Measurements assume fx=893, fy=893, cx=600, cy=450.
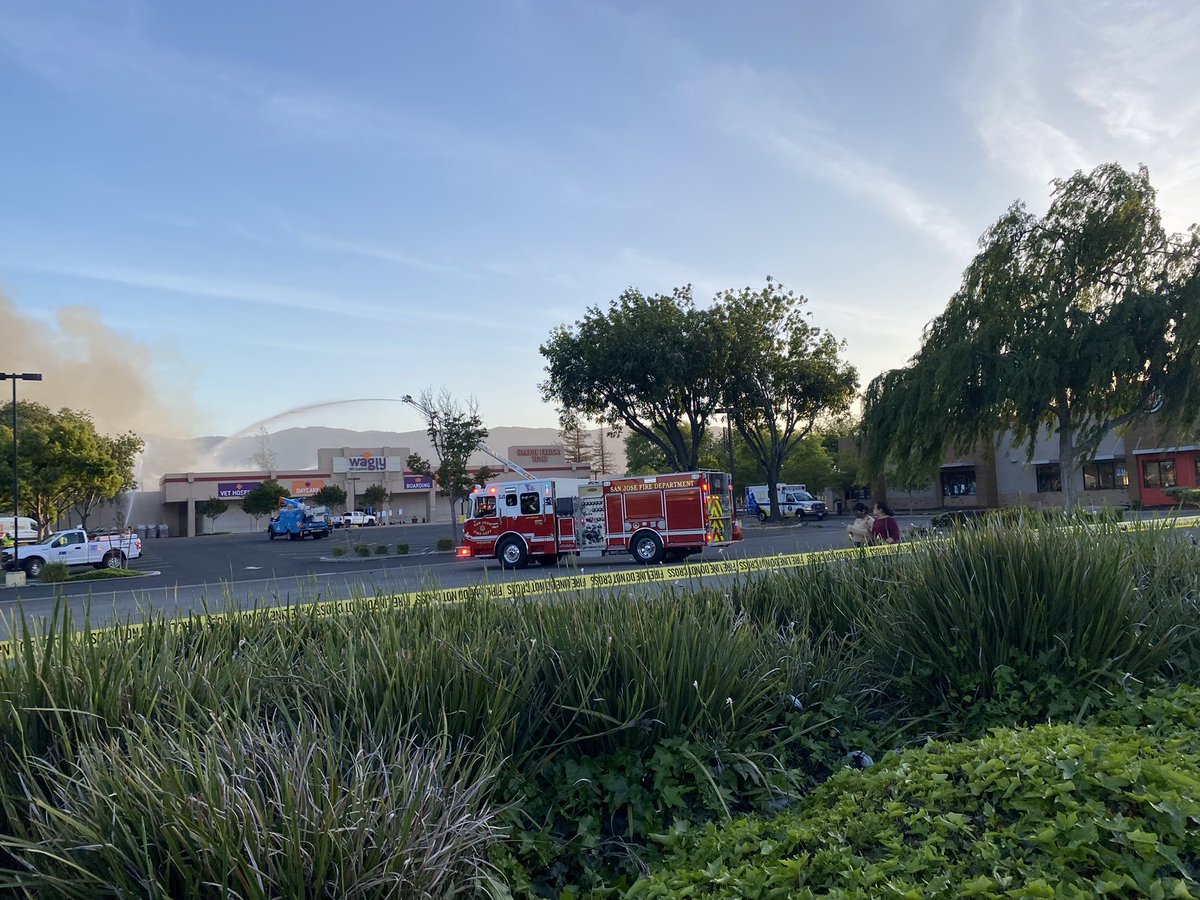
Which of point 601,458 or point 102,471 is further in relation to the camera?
point 601,458

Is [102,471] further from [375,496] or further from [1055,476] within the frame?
[1055,476]

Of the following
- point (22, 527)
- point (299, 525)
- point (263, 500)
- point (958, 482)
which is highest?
point (263, 500)

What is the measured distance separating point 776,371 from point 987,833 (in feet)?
129

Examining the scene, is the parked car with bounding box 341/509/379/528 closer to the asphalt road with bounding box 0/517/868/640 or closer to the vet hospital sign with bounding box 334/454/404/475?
the vet hospital sign with bounding box 334/454/404/475

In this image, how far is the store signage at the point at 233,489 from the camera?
8931cm

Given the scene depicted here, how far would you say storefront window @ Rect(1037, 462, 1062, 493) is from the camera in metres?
53.8

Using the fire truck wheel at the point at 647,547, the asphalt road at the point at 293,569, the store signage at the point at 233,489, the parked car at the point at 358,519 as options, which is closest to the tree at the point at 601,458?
the parked car at the point at 358,519

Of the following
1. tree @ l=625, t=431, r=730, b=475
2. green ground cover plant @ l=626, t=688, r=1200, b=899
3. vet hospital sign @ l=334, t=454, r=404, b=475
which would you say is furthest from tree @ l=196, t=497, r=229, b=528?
green ground cover plant @ l=626, t=688, r=1200, b=899

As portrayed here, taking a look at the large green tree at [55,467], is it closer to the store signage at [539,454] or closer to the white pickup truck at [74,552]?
the white pickup truck at [74,552]

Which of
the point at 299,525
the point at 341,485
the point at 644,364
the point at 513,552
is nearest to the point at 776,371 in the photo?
the point at 644,364

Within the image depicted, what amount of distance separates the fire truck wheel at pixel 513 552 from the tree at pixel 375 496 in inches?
2536

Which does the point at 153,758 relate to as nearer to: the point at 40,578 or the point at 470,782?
the point at 470,782

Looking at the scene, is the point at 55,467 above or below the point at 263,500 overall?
above

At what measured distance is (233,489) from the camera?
89625 mm
